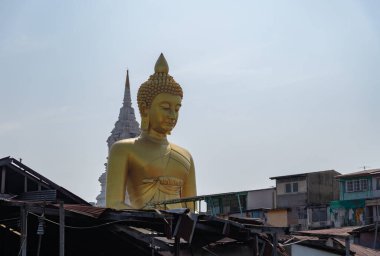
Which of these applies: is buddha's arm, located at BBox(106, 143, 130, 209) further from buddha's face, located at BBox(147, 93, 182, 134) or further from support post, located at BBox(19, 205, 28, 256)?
support post, located at BBox(19, 205, 28, 256)

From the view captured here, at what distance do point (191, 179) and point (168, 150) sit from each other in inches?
50.6

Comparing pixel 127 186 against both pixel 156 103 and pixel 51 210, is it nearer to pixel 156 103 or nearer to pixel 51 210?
pixel 156 103

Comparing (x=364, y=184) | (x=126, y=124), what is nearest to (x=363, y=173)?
(x=364, y=184)

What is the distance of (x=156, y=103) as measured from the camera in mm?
20016

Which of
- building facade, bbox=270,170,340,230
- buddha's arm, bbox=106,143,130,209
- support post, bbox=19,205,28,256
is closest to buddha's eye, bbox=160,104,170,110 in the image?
buddha's arm, bbox=106,143,130,209

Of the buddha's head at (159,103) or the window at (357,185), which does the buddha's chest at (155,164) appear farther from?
the window at (357,185)

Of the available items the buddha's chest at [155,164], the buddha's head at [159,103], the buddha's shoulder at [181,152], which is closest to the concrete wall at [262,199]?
the buddha's shoulder at [181,152]

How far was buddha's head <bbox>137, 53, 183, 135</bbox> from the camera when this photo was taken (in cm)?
1995

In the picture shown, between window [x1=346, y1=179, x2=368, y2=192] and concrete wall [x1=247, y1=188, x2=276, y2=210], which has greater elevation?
window [x1=346, y1=179, x2=368, y2=192]

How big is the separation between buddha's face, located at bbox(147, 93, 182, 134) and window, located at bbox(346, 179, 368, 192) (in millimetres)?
20864

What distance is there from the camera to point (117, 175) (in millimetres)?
19312

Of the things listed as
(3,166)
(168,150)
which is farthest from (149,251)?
(168,150)

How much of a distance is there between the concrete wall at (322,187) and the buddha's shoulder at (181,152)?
2092 cm

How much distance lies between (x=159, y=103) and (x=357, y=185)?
21.4 m
